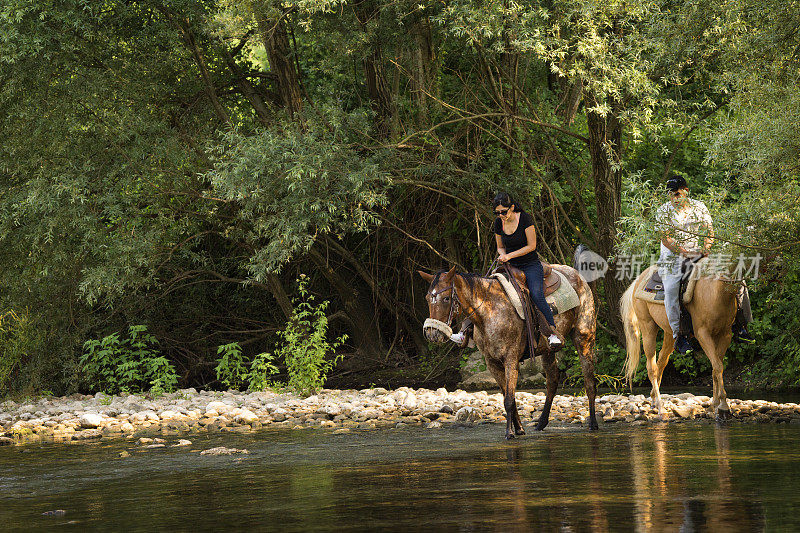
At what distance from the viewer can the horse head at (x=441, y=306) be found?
10.3m

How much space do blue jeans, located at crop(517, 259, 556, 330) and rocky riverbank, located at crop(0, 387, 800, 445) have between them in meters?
1.69

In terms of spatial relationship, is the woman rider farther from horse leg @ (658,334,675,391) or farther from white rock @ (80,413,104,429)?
white rock @ (80,413,104,429)

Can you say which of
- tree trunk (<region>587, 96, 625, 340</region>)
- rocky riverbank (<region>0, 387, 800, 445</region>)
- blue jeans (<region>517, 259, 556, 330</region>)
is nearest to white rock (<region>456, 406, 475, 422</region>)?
rocky riverbank (<region>0, 387, 800, 445</region>)

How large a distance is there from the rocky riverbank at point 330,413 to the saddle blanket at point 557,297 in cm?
152

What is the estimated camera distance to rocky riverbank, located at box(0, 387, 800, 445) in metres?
12.5

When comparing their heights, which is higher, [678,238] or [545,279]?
[678,238]

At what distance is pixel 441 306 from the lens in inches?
414

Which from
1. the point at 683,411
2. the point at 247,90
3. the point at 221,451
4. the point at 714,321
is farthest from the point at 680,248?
the point at 247,90

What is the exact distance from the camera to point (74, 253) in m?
19.1

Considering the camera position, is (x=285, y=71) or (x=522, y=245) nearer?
(x=522, y=245)

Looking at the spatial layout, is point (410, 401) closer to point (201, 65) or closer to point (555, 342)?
point (555, 342)

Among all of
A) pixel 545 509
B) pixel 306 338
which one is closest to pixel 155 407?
pixel 306 338

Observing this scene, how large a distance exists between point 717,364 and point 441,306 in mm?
3522

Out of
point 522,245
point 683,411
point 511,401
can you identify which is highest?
point 522,245
